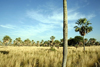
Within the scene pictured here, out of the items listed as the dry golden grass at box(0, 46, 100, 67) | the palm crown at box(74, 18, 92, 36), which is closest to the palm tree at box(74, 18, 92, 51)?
the palm crown at box(74, 18, 92, 36)

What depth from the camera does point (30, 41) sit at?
336 ft

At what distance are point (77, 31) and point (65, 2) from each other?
53.8ft

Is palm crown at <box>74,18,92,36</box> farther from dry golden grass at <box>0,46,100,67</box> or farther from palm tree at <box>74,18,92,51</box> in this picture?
dry golden grass at <box>0,46,100,67</box>

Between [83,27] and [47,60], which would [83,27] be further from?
[47,60]

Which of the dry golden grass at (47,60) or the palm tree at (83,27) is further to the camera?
the palm tree at (83,27)

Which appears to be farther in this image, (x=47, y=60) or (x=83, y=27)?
(x=83, y=27)

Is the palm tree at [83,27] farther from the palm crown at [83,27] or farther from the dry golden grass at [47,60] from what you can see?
the dry golden grass at [47,60]

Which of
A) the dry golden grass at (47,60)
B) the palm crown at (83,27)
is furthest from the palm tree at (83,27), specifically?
the dry golden grass at (47,60)

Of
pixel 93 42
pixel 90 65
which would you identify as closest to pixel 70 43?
pixel 93 42

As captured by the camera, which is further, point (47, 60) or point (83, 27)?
point (83, 27)

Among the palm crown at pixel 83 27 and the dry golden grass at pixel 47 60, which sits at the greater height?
the palm crown at pixel 83 27

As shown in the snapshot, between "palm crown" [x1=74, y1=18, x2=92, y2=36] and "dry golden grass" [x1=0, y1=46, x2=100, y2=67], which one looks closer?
"dry golden grass" [x1=0, y1=46, x2=100, y2=67]

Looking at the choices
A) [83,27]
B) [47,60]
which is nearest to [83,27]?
[83,27]

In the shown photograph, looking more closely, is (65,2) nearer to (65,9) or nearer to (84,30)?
(65,9)
